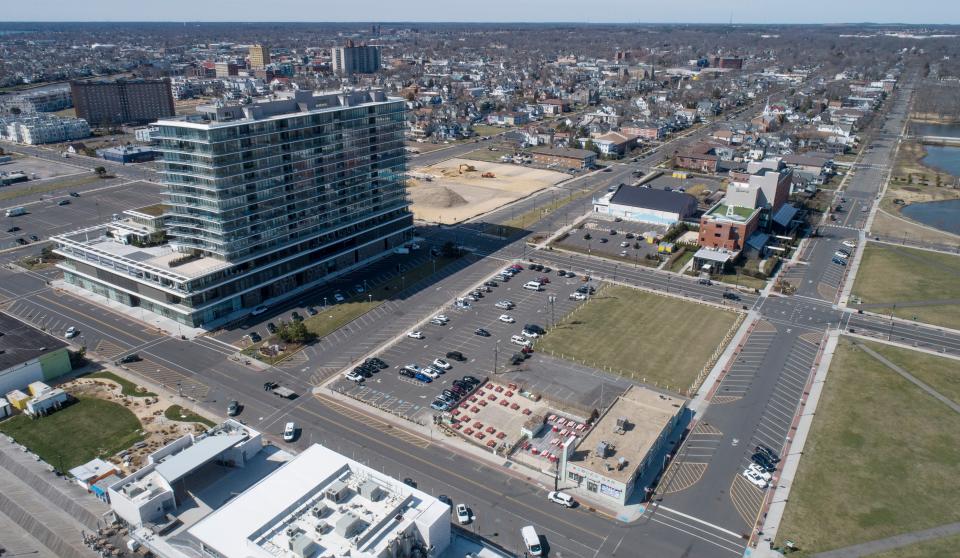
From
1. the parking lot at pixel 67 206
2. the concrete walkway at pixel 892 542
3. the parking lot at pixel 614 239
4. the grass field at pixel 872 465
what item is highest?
the parking lot at pixel 67 206

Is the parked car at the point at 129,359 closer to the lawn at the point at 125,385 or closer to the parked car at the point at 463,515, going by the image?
the lawn at the point at 125,385

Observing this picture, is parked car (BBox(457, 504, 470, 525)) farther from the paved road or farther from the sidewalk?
the sidewalk

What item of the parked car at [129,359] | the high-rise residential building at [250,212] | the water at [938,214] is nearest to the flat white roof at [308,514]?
the parked car at [129,359]

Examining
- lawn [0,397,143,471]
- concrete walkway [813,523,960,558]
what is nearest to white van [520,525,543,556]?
concrete walkway [813,523,960,558]

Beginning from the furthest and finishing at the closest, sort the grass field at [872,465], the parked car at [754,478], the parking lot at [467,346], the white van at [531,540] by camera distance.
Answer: the parking lot at [467,346] < the parked car at [754,478] < the grass field at [872,465] < the white van at [531,540]

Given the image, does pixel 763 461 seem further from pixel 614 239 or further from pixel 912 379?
pixel 614 239

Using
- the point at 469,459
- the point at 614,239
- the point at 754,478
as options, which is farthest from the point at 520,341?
the point at 614,239
